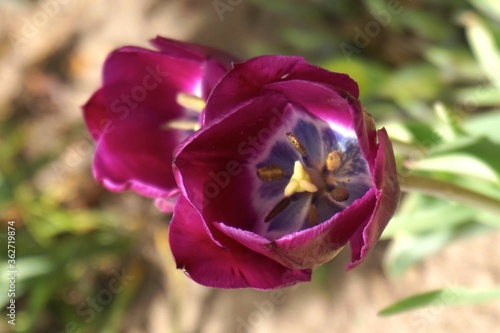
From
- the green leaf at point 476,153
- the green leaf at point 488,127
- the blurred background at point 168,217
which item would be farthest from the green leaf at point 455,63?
the green leaf at point 476,153

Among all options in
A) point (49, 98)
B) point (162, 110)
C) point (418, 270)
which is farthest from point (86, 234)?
point (162, 110)

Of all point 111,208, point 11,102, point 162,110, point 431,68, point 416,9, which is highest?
point 162,110

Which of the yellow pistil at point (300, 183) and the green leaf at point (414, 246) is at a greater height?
the yellow pistil at point (300, 183)

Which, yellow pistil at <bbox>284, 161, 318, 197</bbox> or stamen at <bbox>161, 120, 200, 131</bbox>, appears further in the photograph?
stamen at <bbox>161, 120, 200, 131</bbox>

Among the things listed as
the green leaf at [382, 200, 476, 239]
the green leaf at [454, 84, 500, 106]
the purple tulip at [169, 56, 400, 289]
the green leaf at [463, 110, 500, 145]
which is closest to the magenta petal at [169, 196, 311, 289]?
the purple tulip at [169, 56, 400, 289]

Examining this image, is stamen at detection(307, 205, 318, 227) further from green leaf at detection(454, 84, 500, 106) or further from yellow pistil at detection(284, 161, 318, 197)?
green leaf at detection(454, 84, 500, 106)

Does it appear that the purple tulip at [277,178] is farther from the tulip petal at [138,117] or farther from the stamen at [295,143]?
the tulip petal at [138,117]

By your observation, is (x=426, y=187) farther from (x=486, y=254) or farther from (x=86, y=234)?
(x=86, y=234)

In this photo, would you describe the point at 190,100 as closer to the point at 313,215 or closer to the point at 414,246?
the point at 313,215
